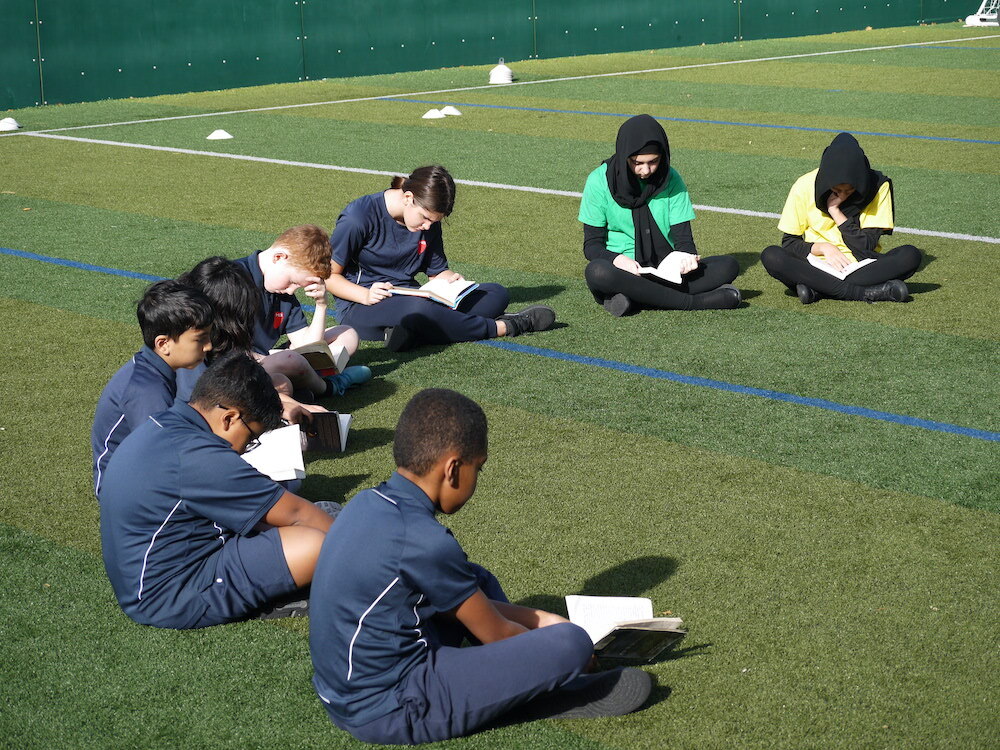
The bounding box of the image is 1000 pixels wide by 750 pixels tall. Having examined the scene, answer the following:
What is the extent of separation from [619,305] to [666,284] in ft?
1.03

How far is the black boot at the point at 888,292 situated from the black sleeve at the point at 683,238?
3.67ft

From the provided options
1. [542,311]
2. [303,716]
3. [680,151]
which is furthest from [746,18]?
[303,716]

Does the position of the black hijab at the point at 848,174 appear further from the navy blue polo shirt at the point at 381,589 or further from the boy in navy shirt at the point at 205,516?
the navy blue polo shirt at the point at 381,589

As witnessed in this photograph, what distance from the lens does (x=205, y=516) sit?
153 inches

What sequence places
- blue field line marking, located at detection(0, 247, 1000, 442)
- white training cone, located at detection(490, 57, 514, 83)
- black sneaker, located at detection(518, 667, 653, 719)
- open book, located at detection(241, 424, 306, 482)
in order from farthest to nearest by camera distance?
white training cone, located at detection(490, 57, 514, 83)
blue field line marking, located at detection(0, 247, 1000, 442)
open book, located at detection(241, 424, 306, 482)
black sneaker, located at detection(518, 667, 653, 719)

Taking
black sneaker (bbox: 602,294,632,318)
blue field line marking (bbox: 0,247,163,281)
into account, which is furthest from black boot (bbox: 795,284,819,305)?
blue field line marking (bbox: 0,247,163,281)

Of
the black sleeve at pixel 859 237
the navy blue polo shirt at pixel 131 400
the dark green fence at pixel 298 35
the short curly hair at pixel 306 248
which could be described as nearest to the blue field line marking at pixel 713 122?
the dark green fence at pixel 298 35

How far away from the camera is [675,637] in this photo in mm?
3664

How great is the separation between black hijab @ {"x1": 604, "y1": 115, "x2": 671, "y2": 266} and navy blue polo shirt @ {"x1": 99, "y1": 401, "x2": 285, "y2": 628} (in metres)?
4.28

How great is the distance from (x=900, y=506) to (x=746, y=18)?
24.1m

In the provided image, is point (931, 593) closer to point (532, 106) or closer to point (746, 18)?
point (532, 106)

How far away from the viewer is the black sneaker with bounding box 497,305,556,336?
7.30 m

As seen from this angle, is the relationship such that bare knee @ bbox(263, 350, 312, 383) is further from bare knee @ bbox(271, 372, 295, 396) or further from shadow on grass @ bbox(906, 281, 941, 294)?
shadow on grass @ bbox(906, 281, 941, 294)

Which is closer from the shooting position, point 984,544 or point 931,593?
point 931,593
